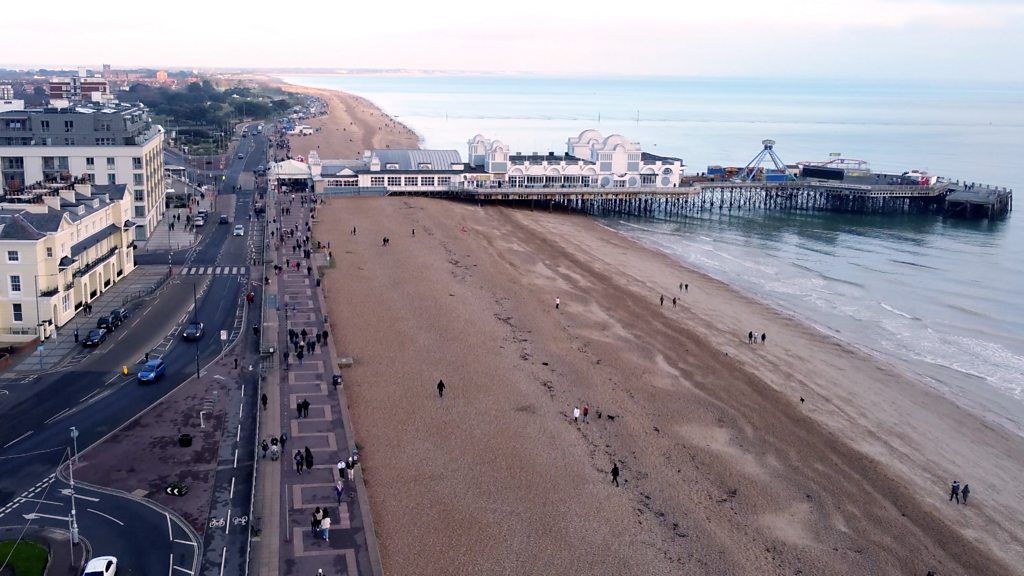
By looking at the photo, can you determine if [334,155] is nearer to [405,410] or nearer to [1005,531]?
[405,410]

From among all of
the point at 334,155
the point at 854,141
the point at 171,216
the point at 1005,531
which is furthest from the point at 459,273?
the point at 854,141

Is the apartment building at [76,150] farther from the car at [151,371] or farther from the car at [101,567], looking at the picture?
the car at [101,567]

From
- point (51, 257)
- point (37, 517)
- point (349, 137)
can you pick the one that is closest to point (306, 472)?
point (37, 517)

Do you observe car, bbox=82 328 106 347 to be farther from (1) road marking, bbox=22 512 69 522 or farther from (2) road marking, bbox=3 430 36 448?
(1) road marking, bbox=22 512 69 522

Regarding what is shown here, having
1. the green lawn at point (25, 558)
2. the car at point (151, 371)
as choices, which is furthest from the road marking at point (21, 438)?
the green lawn at point (25, 558)

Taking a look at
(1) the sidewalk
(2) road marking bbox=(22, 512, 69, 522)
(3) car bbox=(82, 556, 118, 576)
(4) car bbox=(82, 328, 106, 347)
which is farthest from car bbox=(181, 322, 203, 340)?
(3) car bbox=(82, 556, 118, 576)

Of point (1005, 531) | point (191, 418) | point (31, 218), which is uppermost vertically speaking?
point (31, 218)
